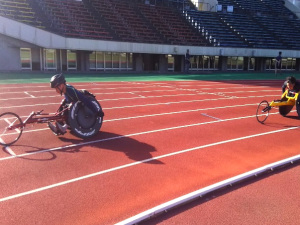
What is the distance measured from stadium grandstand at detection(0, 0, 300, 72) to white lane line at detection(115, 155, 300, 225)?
21.7 metres

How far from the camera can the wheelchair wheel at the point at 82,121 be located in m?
6.91

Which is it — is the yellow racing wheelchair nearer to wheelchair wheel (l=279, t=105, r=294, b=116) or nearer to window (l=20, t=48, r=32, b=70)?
wheelchair wheel (l=279, t=105, r=294, b=116)

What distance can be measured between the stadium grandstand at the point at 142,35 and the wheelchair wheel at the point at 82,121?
1850 cm

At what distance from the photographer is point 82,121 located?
7078 mm

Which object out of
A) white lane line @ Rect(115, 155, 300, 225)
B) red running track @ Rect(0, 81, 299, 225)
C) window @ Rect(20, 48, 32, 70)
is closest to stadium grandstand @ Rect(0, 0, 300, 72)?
window @ Rect(20, 48, 32, 70)

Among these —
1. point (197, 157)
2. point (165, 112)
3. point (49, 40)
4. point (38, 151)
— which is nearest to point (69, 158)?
point (38, 151)

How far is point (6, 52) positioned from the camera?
77.4ft

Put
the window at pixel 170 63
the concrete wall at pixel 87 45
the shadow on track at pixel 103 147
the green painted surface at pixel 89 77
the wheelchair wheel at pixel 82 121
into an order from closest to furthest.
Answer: the shadow on track at pixel 103 147
the wheelchair wheel at pixel 82 121
the green painted surface at pixel 89 77
the concrete wall at pixel 87 45
the window at pixel 170 63

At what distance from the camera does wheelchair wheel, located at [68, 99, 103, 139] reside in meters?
6.91

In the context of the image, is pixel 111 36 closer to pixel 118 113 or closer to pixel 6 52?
pixel 6 52

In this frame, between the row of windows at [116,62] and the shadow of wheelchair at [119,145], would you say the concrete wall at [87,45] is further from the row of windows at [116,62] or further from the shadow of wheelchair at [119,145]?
the shadow of wheelchair at [119,145]

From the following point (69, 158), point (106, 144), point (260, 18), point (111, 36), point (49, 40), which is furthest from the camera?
point (260, 18)

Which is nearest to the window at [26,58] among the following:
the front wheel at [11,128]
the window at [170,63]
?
the window at [170,63]

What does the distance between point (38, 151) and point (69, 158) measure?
859 millimetres
